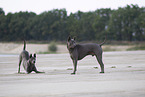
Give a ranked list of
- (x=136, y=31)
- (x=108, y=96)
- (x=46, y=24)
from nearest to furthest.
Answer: (x=108, y=96) < (x=136, y=31) < (x=46, y=24)

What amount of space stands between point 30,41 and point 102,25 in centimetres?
2276

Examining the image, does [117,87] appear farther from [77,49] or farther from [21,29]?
[21,29]

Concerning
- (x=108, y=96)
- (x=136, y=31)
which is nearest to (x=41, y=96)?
(x=108, y=96)

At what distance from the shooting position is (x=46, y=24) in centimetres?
8538

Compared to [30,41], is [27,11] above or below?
above

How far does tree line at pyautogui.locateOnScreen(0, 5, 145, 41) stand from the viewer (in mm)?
72812

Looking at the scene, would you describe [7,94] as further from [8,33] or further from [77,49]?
[8,33]

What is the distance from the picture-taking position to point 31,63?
42.5 ft

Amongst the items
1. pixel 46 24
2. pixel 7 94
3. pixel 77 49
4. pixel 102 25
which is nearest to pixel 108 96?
pixel 7 94

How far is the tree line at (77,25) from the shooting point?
2867 inches

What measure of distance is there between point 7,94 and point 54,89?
1.42m

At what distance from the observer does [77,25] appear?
80500 millimetres

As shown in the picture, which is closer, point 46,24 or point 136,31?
point 136,31

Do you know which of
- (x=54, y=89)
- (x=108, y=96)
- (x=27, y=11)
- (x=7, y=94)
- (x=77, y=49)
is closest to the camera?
(x=108, y=96)
